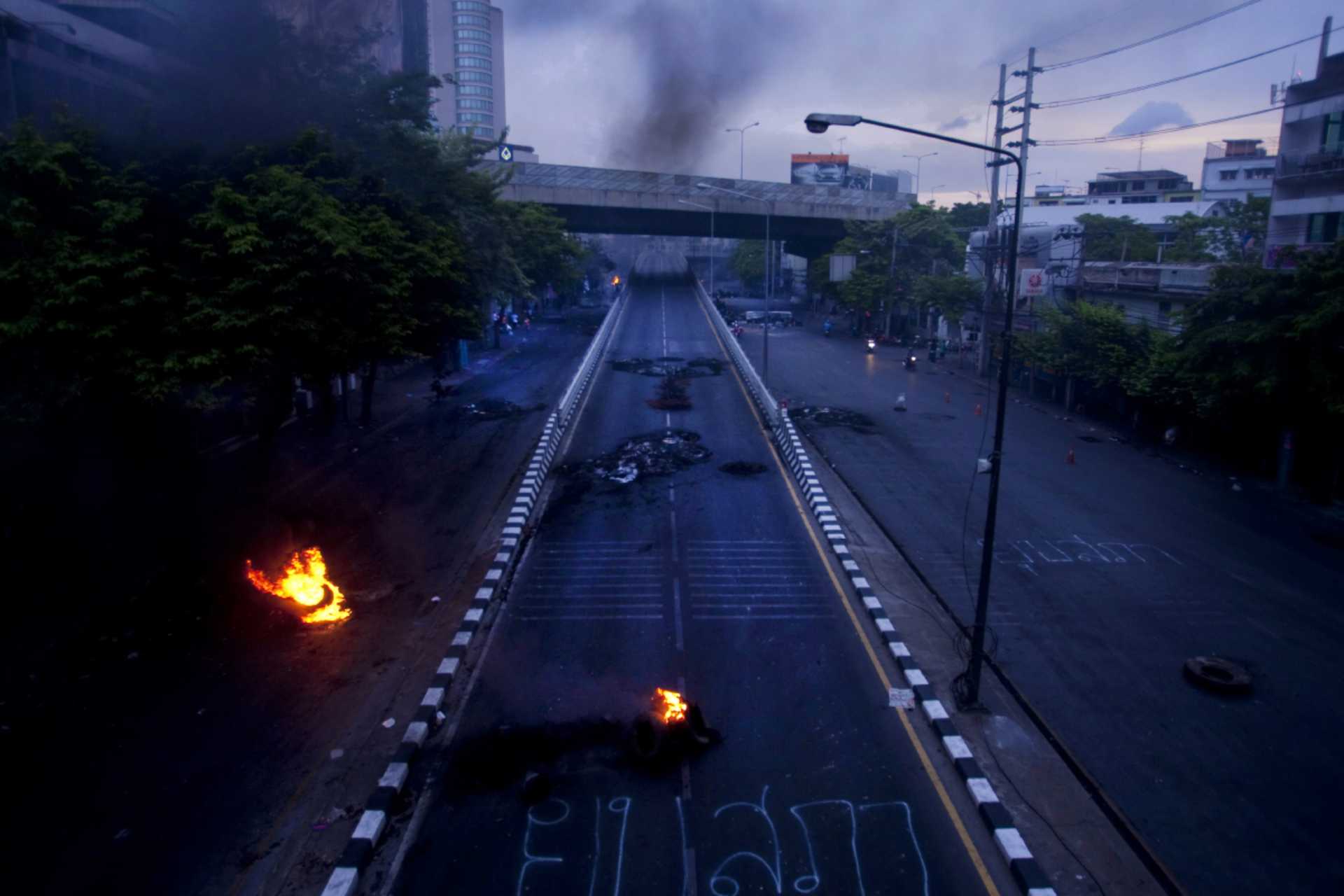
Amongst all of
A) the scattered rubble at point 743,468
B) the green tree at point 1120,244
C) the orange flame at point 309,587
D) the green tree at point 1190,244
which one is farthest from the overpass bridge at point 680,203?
the orange flame at point 309,587

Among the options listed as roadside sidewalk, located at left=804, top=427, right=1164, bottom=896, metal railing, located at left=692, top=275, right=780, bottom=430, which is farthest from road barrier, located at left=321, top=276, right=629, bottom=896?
metal railing, located at left=692, top=275, right=780, bottom=430

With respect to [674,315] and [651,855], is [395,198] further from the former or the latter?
[674,315]

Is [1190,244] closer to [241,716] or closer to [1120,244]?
[1120,244]

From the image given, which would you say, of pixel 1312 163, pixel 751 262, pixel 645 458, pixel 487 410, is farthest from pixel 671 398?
A: pixel 751 262

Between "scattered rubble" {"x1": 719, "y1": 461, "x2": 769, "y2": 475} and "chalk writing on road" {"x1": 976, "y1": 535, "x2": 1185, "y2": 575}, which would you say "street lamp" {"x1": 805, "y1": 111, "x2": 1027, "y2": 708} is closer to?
"chalk writing on road" {"x1": 976, "y1": 535, "x2": 1185, "y2": 575}

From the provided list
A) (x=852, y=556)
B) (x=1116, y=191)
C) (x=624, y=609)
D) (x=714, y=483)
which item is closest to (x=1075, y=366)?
(x=714, y=483)
